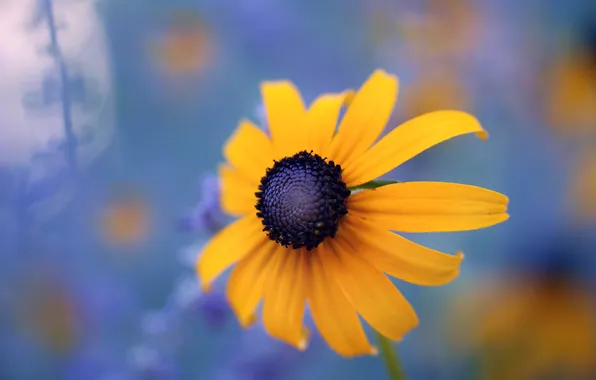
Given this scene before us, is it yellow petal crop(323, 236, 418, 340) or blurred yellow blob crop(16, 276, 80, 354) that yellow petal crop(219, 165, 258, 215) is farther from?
blurred yellow blob crop(16, 276, 80, 354)

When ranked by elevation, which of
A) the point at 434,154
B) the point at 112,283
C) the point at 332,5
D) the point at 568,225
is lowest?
the point at 568,225

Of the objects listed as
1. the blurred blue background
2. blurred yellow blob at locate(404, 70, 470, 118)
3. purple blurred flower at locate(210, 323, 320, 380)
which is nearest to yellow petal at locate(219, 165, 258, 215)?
the blurred blue background

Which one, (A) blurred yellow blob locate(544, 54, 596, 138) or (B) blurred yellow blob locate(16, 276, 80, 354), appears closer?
(A) blurred yellow blob locate(544, 54, 596, 138)

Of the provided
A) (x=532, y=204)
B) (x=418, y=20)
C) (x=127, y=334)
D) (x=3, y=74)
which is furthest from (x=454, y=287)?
(x=3, y=74)

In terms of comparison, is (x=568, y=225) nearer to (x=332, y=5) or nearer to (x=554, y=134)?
(x=554, y=134)

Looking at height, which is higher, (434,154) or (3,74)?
(3,74)

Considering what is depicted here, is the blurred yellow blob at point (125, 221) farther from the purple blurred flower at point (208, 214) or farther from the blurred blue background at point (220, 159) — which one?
the purple blurred flower at point (208, 214)
